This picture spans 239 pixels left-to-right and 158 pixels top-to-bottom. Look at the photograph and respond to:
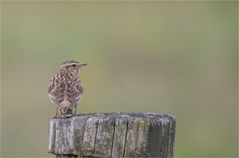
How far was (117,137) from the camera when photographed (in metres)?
7.97

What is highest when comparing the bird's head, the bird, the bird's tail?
the bird's head

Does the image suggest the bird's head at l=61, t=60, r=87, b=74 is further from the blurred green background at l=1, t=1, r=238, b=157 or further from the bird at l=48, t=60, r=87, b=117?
the blurred green background at l=1, t=1, r=238, b=157

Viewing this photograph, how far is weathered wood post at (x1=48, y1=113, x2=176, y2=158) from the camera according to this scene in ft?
26.1

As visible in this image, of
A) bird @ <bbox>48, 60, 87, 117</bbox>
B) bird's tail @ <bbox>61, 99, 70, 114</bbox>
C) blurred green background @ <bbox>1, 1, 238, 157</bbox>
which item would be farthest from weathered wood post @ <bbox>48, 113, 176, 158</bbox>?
blurred green background @ <bbox>1, 1, 238, 157</bbox>

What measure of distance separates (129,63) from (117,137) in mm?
14118

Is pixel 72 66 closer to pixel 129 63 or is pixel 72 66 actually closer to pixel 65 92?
pixel 65 92

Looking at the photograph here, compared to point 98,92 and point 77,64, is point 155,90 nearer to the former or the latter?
point 98,92

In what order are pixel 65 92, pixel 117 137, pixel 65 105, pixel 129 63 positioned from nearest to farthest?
pixel 117 137, pixel 65 105, pixel 65 92, pixel 129 63

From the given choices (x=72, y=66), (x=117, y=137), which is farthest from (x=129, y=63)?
(x=117, y=137)

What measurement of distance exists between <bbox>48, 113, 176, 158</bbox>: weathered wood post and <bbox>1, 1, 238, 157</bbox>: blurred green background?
29.5 ft

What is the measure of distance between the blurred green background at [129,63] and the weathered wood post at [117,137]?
898cm

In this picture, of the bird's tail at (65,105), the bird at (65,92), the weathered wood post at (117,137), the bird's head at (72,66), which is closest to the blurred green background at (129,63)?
the bird's head at (72,66)

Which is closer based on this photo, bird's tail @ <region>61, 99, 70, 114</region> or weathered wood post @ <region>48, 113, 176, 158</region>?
weathered wood post @ <region>48, 113, 176, 158</region>

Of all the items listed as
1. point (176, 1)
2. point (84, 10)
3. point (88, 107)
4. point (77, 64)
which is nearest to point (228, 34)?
point (176, 1)
